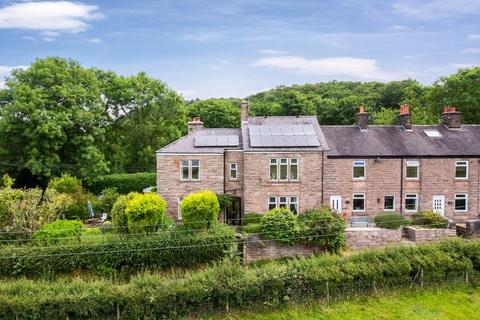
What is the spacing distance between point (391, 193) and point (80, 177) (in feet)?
83.6

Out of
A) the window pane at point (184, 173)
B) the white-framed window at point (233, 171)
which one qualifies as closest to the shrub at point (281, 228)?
the white-framed window at point (233, 171)

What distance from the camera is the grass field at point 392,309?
63.5 feet

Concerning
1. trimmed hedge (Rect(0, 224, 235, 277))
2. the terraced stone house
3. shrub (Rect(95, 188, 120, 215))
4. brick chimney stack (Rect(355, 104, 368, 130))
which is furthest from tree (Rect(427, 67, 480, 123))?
shrub (Rect(95, 188, 120, 215))

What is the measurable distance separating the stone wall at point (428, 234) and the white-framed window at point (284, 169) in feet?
27.1

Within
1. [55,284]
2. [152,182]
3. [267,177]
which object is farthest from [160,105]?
[55,284]

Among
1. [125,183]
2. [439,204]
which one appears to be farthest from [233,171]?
[439,204]

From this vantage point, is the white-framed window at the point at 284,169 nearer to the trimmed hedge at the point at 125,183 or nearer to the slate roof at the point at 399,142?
the slate roof at the point at 399,142

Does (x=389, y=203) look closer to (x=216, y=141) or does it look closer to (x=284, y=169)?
(x=284, y=169)

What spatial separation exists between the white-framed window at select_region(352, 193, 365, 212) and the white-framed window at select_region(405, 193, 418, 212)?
3.29 metres

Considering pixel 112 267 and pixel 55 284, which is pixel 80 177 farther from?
pixel 55 284

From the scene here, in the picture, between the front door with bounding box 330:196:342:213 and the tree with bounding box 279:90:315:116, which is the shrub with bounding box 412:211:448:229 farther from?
the tree with bounding box 279:90:315:116

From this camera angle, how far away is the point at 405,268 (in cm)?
2112

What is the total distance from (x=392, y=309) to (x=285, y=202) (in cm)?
1073

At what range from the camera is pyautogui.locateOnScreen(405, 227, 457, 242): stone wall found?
84.4ft
